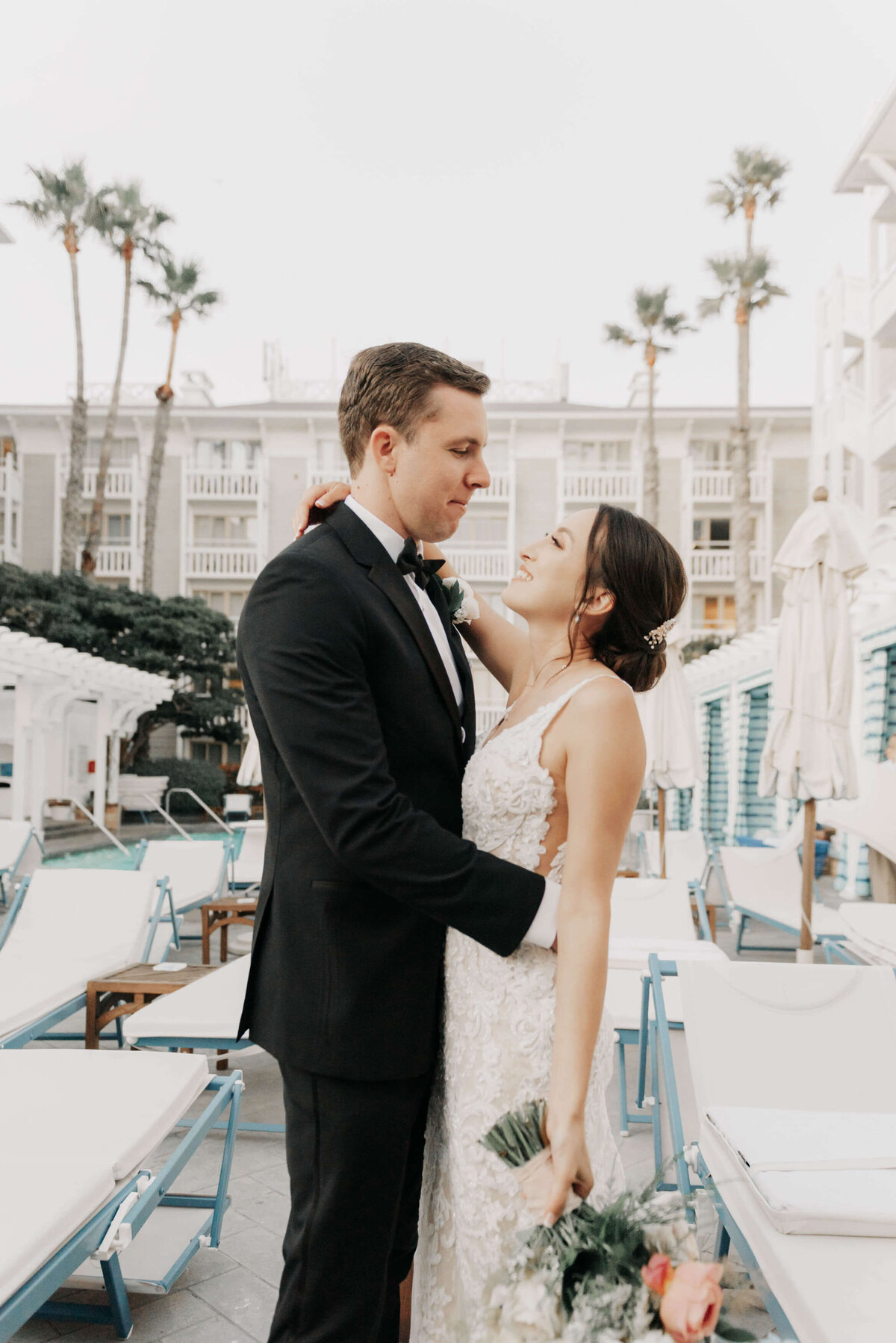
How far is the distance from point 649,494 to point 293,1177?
30289 mm

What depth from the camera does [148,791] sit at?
26.0 m

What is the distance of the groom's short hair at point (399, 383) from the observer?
1.78m

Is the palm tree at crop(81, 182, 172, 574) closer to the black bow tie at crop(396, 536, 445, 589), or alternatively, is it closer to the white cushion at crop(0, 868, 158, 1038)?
the white cushion at crop(0, 868, 158, 1038)

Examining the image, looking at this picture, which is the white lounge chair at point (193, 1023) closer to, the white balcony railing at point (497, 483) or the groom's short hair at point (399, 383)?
the groom's short hair at point (399, 383)

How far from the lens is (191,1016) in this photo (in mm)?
4262

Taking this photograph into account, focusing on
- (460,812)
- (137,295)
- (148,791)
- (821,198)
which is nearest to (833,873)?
(460,812)

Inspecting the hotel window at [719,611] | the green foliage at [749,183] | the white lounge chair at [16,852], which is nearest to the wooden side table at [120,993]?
the white lounge chair at [16,852]

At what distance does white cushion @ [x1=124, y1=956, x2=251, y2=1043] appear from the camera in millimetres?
4184

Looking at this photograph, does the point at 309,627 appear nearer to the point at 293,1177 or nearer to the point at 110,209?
the point at 293,1177

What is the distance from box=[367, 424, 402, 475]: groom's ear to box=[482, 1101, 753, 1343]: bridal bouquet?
49.0 inches

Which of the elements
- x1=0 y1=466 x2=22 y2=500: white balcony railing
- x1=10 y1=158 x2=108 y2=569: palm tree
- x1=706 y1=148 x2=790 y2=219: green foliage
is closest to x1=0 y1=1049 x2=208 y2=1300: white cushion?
x1=10 y1=158 x2=108 y2=569: palm tree

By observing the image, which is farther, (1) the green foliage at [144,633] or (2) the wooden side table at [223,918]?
(1) the green foliage at [144,633]

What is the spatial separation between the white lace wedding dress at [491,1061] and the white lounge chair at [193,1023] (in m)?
2.41

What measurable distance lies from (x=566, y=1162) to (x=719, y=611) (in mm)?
32976
